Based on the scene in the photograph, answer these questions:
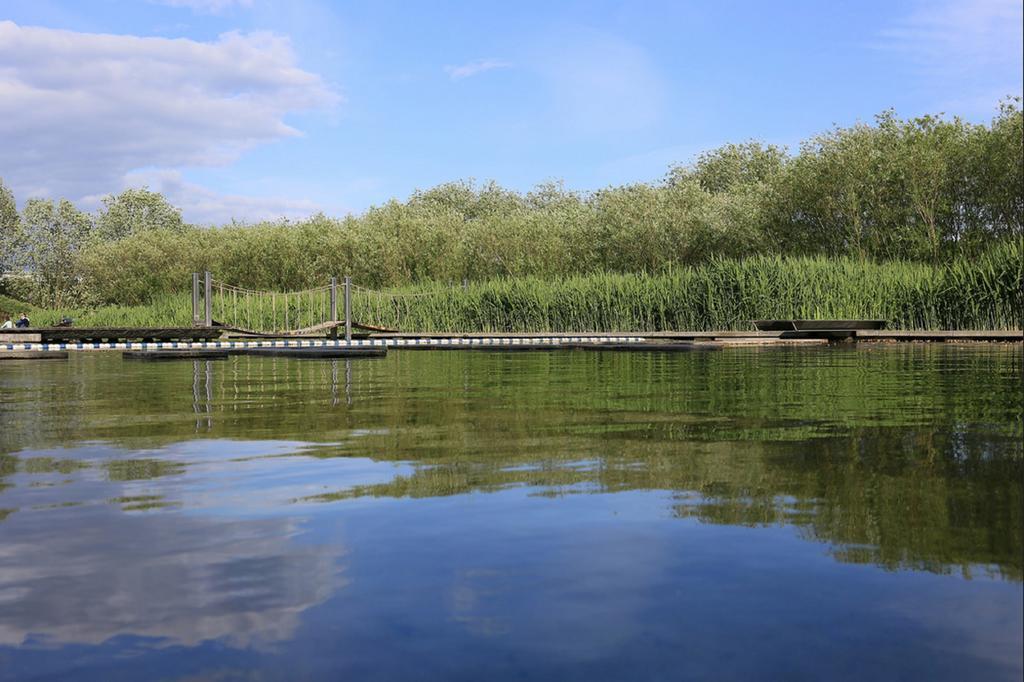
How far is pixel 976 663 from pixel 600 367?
44.9 ft

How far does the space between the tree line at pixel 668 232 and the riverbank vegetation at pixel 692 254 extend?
88 millimetres

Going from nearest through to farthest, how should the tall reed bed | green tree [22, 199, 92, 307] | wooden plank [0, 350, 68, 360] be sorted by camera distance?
wooden plank [0, 350, 68, 360], the tall reed bed, green tree [22, 199, 92, 307]

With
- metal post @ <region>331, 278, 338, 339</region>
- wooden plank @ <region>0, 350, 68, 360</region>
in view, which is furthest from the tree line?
wooden plank @ <region>0, 350, 68, 360</region>

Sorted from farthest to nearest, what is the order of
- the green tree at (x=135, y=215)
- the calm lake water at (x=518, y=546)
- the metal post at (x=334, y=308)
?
the green tree at (x=135, y=215), the metal post at (x=334, y=308), the calm lake water at (x=518, y=546)

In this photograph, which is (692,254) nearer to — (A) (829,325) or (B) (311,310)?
(B) (311,310)

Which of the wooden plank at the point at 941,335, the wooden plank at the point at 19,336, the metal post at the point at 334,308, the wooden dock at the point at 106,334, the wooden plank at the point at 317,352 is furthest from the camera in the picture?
the metal post at the point at 334,308

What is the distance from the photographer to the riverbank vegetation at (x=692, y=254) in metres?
28.4

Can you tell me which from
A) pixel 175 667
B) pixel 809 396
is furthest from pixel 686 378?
pixel 175 667

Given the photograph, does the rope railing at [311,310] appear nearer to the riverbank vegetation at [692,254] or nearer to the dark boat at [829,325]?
the riverbank vegetation at [692,254]

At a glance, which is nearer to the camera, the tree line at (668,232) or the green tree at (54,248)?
the tree line at (668,232)

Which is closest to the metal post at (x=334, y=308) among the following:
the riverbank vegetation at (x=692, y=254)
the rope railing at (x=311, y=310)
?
the rope railing at (x=311, y=310)

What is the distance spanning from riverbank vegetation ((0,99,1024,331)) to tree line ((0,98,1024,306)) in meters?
0.09

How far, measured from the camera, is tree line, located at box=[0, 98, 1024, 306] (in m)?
39.7

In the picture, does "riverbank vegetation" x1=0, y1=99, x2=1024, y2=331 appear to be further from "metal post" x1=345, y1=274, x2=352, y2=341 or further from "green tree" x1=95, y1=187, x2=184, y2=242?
"green tree" x1=95, y1=187, x2=184, y2=242
